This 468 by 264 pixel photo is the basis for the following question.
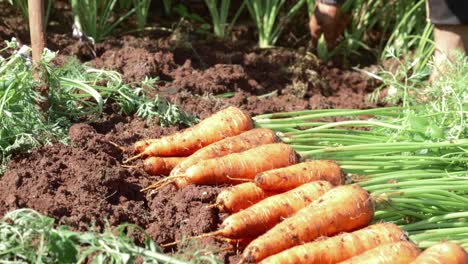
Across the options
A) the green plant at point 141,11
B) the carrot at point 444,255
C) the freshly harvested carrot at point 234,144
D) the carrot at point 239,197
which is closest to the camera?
the carrot at point 444,255

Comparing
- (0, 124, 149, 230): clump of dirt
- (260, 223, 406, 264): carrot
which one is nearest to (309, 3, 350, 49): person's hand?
(0, 124, 149, 230): clump of dirt

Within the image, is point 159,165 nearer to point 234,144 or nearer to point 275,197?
point 234,144

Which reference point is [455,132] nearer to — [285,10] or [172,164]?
[172,164]

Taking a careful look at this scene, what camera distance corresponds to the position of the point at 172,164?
3.39m

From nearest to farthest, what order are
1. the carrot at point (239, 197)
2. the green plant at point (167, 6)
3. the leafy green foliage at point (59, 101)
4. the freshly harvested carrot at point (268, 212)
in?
Answer: the freshly harvested carrot at point (268, 212) < the carrot at point (239, 197) < the leafy green foliage at point (59, 101) < the green plant at point (167, 6)

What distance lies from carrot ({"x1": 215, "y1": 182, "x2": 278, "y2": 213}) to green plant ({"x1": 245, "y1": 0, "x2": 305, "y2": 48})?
2215mm

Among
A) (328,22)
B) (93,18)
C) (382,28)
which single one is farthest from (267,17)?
(93,18)

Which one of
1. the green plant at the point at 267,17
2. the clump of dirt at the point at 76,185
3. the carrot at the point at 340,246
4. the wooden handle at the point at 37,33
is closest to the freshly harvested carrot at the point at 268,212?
the carrot at the point at 340,246

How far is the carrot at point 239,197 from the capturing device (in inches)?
120

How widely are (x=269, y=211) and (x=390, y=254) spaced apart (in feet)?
1.63

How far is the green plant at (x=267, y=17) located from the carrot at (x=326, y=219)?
2387 millimetres

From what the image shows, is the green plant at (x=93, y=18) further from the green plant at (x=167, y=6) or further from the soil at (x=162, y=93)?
the green plant at (x=167, y=6)

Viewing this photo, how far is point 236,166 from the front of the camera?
128 inches

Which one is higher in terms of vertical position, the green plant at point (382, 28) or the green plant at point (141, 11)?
the green plant at point (141, 11)
